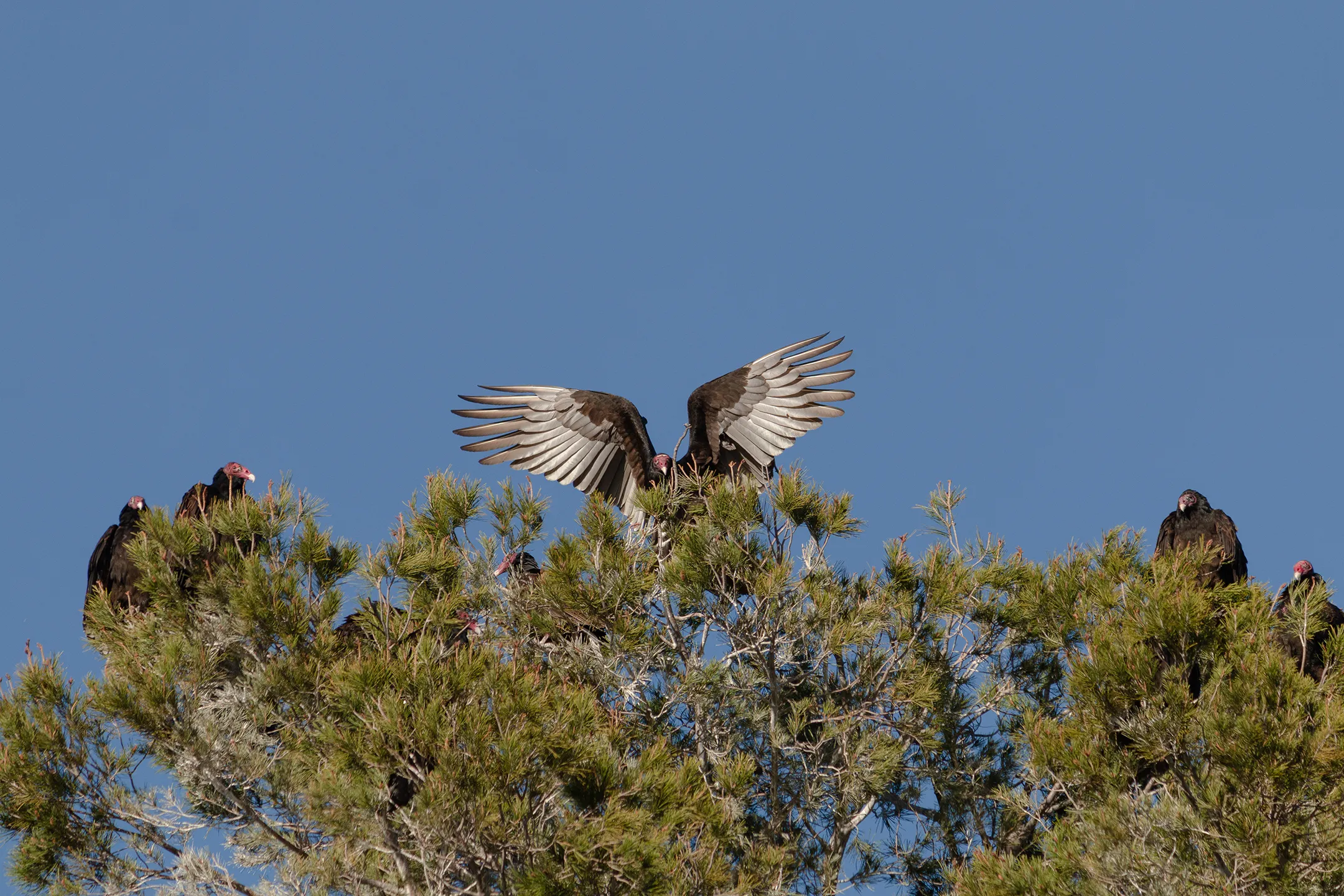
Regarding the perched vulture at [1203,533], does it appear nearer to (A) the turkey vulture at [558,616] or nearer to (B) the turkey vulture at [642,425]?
(B) the turkey vulture at [642,425]

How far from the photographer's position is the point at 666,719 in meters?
5.92

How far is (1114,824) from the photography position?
4680 millimetres

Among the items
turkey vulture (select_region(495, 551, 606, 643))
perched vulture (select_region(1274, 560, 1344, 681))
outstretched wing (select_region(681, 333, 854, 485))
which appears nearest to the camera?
perched vulture (select_region(1274, 560, 1344, 681))

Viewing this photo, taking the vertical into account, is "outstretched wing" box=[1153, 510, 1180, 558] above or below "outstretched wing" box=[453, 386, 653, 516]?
below

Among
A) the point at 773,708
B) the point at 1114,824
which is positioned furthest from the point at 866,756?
the point at 1114,824

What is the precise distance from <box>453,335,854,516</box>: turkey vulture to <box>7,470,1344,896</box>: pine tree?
136 centimetres

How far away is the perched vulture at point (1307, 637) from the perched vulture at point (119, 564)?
4679 millimetres

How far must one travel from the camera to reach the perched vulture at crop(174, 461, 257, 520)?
21.6 feet

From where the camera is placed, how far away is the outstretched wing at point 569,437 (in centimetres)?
782

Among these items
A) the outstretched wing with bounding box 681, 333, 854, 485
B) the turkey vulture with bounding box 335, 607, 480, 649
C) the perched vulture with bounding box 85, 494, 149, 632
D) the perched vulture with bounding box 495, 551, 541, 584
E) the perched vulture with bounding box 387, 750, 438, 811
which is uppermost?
the outstretched wing with bounding box 681, 333, 854, 485

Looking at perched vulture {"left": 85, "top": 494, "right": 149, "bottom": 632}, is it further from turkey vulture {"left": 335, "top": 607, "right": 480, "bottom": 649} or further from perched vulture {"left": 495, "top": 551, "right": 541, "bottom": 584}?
perched vulture {"left": 495, "top": 551, "right": 541, "bottom": 584}

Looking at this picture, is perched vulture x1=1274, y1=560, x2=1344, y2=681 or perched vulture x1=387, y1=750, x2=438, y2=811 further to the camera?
perched vulture x1=1274, y1=560, x2=1344, y2=681

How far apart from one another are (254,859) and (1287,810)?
3.32 m

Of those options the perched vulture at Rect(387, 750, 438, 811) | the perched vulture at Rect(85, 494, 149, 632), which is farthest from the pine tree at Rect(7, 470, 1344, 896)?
the perched vulture at Rect(85, 494, 149, 632)
